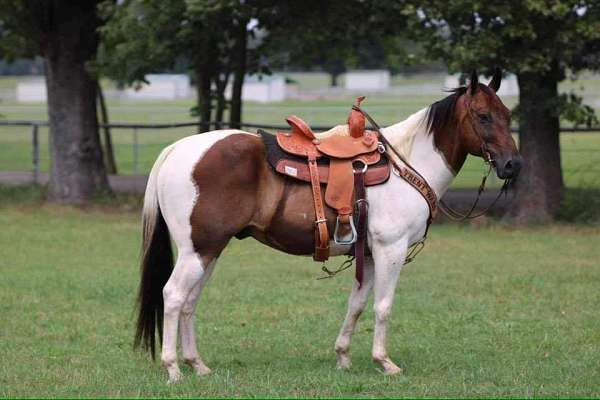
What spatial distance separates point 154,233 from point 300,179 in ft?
3.55

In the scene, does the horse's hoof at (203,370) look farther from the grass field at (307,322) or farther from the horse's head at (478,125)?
the horse's head at (478,125)

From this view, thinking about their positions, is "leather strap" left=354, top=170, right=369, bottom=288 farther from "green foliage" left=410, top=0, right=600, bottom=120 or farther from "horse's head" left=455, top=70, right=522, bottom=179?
"green foliage" left=410, top=0, right=600, bottom=120

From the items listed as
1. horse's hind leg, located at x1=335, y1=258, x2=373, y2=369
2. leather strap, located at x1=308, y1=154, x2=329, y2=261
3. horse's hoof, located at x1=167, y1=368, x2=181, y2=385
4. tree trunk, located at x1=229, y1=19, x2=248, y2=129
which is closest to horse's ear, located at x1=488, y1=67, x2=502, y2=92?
leather strap, located at x1=308, y1=154, x2=329, y2=261

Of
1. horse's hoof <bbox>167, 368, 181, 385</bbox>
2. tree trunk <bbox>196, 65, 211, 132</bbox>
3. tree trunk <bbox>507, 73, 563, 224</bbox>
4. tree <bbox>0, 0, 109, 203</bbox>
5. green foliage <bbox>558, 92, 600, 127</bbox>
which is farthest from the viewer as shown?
tree trunk <bbox>196, 65, 211, 132</bbox>

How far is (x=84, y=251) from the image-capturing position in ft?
50.4

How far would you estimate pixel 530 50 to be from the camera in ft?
54.0

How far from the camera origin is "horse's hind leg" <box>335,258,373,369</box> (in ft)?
26.2

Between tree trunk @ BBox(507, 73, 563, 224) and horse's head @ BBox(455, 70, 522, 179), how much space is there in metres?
9.99

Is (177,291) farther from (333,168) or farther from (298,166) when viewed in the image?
(333,168)

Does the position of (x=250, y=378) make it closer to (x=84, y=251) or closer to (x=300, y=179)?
(x=300, y=179)

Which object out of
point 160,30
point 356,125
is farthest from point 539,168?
point 356,125

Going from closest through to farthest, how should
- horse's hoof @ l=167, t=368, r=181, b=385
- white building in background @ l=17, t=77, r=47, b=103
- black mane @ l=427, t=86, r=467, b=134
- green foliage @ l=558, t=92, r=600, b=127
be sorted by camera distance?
horse's hoof @ l=167, t=368, r=181, b=385, black mane @ l=427, t=86, r=467, b=134, green foliage @ l=558, t=92, r=600, b=127, white building in background @ l=17, t=77, r=47, b=103

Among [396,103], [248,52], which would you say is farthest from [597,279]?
[396,103]

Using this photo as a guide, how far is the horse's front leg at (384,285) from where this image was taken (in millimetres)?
7723
